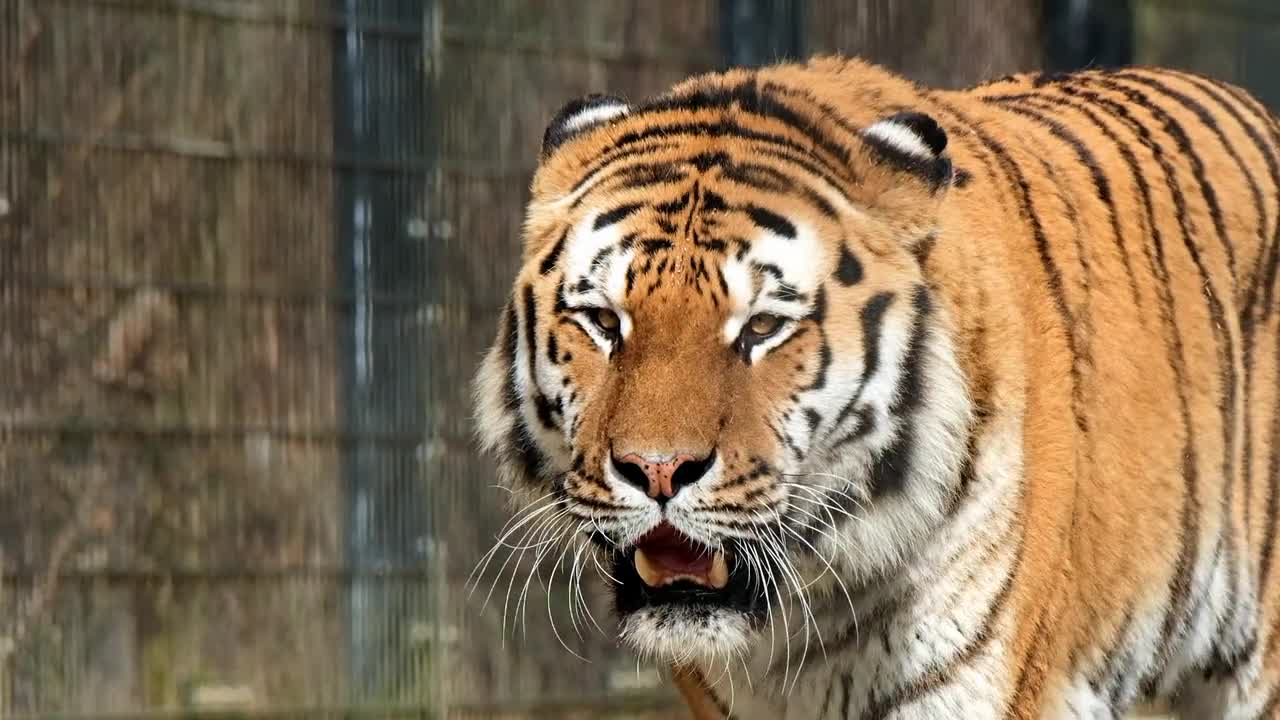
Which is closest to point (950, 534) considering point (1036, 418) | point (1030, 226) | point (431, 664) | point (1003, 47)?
point (1036, 418)

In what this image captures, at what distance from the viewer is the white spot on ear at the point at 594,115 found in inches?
106

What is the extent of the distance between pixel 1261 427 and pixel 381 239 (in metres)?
2.24

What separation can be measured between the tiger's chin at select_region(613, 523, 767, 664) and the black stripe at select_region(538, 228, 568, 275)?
38 cm

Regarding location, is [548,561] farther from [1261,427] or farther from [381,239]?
[1261,427]

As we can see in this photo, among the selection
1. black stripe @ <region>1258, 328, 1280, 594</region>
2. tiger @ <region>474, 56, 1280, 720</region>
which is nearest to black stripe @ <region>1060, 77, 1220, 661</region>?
tiger @ <region>474, 56, 1280, 720</region>

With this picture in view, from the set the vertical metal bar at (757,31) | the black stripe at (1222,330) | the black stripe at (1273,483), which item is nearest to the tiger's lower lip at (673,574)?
the black stripe at (1222,330)

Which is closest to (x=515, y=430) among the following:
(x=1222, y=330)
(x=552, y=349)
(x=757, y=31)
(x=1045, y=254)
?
(x=552, y=349)

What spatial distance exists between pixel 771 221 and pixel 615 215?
195mm

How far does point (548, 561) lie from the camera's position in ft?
16.0

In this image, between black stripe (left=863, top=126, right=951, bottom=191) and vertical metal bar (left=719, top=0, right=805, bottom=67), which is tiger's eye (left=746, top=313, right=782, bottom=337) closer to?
black stripe (left=863, top=126, right=951, bottom=191)

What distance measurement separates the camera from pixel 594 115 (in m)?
2.70

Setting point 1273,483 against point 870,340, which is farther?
point 1273,483

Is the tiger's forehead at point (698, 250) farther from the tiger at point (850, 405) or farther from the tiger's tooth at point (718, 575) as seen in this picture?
the tiger's tooth at point (718, 575)

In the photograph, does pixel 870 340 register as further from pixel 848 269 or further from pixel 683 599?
pixel 683 599
